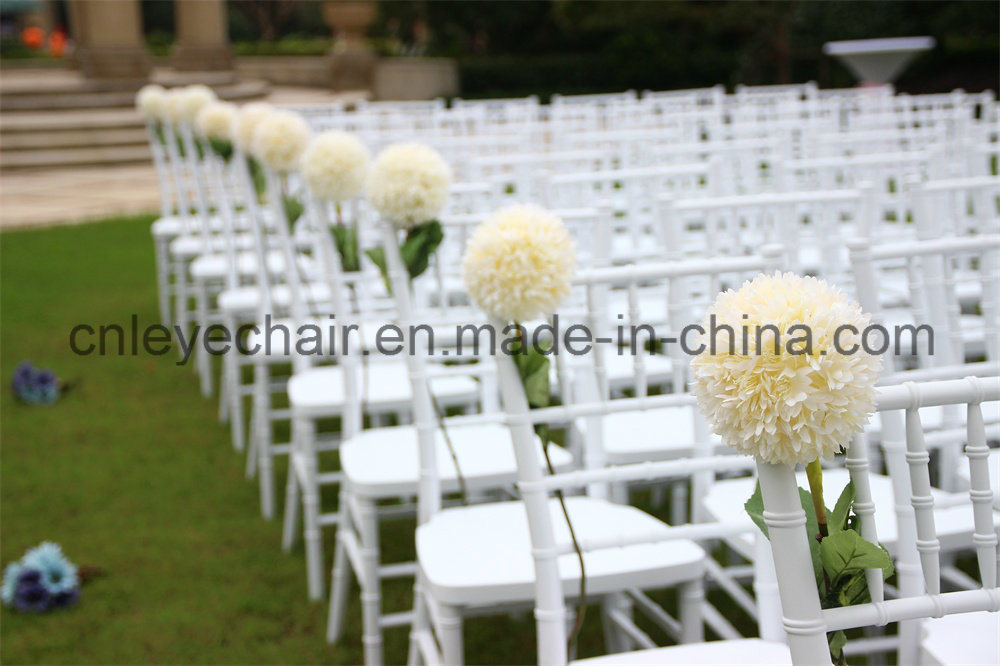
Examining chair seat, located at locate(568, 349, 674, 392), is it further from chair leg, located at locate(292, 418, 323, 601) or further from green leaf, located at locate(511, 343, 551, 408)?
green leaf, located at locate(511, 343, 551, 408)

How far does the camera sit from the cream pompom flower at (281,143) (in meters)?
3.21

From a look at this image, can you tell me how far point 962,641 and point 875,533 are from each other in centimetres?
47

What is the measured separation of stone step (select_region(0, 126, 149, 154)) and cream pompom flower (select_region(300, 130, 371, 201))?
12455 millimetres

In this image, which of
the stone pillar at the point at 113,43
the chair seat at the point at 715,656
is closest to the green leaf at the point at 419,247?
the chair seat at the point at 715,656

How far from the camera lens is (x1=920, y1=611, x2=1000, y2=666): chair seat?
1426 mm

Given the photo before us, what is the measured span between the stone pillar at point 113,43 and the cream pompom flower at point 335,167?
568 inches

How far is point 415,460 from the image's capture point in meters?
2.44

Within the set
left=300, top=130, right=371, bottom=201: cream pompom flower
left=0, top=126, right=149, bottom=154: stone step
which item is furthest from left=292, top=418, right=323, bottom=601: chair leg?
left=0, top=126, right=149, bottom=154: stone step

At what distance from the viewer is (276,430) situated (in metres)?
4.57

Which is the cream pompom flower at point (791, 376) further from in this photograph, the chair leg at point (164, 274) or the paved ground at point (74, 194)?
the paved ground at point (74, 194)

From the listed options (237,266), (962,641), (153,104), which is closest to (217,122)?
(237,266)

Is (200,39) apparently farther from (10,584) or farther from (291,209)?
(10,584)

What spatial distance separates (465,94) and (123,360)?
15.7m

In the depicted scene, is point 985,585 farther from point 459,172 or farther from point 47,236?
point 47,236
